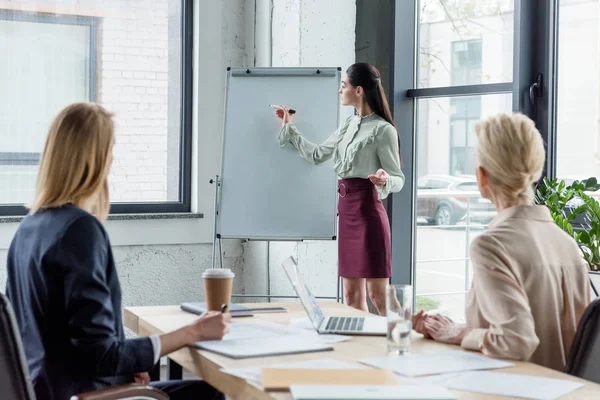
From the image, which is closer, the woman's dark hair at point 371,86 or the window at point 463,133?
the woman's dark hair at point 371,86

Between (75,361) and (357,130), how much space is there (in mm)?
2553

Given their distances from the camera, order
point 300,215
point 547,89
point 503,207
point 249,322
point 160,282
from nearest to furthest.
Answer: point 503,207
point 249,322
point 547,89
point 300,215
point 160,282

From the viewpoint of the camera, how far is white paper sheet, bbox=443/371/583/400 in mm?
1454

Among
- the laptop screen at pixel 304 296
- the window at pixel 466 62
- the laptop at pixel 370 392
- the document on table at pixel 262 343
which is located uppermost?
the window at pixel 466 62

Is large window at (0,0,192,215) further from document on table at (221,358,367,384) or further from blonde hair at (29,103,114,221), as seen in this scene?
document on table at (221,358,367,384)

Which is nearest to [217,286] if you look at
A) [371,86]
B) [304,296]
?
[304,296]

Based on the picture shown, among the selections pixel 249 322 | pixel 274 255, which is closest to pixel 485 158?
pixel 249 322

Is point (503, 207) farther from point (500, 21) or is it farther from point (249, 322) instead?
point (500, 21)

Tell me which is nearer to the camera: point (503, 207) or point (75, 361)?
point (75, 361)

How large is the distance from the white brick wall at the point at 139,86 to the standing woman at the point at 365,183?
1319mm

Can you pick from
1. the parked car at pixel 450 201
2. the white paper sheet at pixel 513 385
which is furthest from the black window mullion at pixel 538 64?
the white paper sheet at pixel 513 385

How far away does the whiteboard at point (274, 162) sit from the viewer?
4.39 metres

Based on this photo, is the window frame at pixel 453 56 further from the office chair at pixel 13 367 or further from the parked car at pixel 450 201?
the office chair at pixel 13 367

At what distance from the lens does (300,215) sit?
14.4 feet
